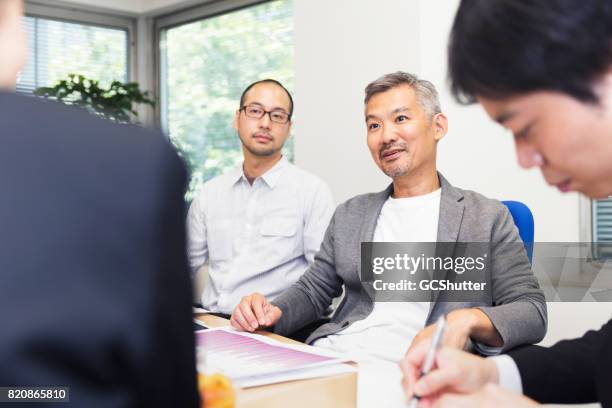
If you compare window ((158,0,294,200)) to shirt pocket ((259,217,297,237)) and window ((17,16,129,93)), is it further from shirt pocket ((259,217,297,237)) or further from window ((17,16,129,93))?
shirt pocket ((259,217,297,237))

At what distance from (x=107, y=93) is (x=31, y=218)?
4.43 metres

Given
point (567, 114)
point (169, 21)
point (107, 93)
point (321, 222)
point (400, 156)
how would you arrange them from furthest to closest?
1. point (169, 21)
2. point (107, 93)
3. point (321, 222)
4. point (400, 156)
5. point (567, 114)

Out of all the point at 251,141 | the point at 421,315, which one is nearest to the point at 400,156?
the point at 421,315

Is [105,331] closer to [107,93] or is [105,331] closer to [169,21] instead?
[107,93]

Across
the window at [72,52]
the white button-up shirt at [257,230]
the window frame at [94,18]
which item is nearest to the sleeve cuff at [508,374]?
the white button-up shirt at [257,230]

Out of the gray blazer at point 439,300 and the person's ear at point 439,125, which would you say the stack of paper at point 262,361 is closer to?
the gray blazer at point 439,300

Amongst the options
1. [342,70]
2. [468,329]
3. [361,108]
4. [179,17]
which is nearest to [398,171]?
[468,329]

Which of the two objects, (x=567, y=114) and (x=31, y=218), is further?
(x=567, y=114)

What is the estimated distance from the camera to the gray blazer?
1623 millimetres

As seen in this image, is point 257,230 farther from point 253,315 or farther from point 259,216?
point 253,315

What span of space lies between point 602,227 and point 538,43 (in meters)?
2.26

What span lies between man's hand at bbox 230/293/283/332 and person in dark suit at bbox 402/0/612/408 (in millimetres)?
774

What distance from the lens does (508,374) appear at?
113cm

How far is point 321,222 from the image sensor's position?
2.65 m
